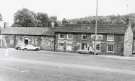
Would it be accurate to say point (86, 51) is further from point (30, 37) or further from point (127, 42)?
point (30, 37)

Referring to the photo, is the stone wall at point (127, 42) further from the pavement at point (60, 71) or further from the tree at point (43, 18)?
the tree at point (43, 18)

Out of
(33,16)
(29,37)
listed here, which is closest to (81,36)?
(29,37)

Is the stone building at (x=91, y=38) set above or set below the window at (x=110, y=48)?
above

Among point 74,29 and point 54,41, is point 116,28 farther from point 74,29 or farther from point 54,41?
point 54,41

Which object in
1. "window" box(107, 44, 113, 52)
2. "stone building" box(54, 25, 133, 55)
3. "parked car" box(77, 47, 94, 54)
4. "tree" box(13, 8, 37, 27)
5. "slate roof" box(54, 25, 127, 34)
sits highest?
"tree" box(13, 8, 37, 27)

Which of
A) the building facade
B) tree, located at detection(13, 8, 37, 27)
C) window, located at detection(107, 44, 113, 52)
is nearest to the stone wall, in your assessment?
the building facade

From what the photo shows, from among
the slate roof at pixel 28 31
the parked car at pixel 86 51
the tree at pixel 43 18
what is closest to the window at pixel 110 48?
the parked car at pixel 86 51

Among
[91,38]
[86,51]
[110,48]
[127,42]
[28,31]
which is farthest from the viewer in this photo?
[28,31]

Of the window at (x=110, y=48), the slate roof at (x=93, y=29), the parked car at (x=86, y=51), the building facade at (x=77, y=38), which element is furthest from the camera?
the slate roof at (x=93, y=29)

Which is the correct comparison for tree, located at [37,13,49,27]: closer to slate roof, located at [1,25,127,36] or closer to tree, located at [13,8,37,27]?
tree, located at [13,8,37,27]

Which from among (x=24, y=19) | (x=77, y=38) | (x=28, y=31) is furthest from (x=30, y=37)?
(x=24, y=19)

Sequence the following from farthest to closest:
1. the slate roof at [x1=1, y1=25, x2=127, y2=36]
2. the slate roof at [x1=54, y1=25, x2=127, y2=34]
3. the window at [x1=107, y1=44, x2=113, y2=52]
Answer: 1. the slate roof at [x1=1, y1=25, x2=127, y2=36]
2. the slate roof at [x1=54, y1=25, x2=127, y2=34]
3. the window at [x1=107, y1=44, x2=113, y2=52]

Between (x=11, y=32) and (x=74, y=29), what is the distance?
1892cm

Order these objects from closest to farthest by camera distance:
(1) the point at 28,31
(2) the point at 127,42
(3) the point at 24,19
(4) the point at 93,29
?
(2) the point at 127,42
(4) the point at 93,29
(1) the point at 28,31
(3) the point at 24,19
